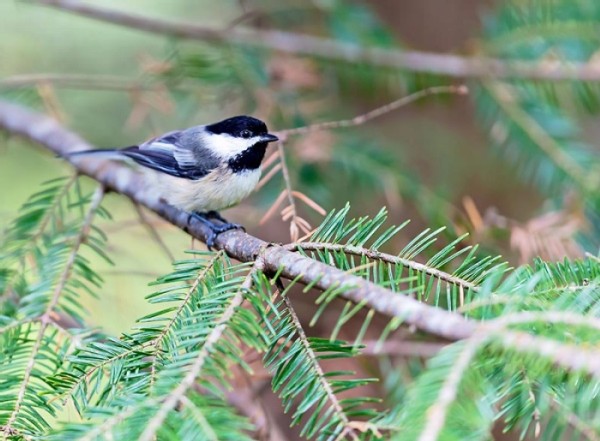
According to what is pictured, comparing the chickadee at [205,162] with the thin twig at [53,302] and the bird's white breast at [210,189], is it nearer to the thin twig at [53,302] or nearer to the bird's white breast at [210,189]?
the bird's white breast at [210,189]

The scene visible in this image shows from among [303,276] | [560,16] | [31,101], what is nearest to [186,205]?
[31,101]

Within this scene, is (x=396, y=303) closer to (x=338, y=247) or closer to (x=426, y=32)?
(x=338, y=247)

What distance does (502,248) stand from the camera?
7.29 feet

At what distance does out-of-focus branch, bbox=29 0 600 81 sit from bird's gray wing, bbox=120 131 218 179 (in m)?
0.51

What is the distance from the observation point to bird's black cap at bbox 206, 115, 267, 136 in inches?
89.4

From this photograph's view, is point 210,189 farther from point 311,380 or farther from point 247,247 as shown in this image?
point 311,380

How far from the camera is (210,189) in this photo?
230 centimetres

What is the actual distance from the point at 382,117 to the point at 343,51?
2.84 ft

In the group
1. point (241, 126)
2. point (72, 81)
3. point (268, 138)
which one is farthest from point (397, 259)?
point (72, 81)

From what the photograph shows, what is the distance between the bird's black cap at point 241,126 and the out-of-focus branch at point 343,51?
50 centimetres

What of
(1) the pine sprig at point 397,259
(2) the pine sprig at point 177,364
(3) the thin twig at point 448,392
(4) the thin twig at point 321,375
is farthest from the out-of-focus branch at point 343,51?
(3) the thin twig at point 448,392

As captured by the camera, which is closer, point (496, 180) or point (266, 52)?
point (266, 52)

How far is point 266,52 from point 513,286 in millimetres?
2039

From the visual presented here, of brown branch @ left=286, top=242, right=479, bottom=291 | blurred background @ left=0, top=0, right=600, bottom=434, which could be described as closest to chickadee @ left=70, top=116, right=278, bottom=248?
blurred background @ left=0, top=0, right=600, bottom=434
